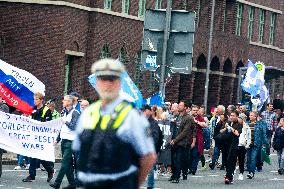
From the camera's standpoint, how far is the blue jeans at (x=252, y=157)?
27.5 m

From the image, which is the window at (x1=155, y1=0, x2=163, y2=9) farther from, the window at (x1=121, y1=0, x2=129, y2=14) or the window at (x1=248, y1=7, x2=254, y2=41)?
the window at (x1=248, y1=7, x2=254, y2=41)

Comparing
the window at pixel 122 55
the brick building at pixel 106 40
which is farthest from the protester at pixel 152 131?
the window at pixel 122 55

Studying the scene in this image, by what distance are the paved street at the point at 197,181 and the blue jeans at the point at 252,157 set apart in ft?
1.00

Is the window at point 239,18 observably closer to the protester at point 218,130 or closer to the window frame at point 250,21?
the window frame at point 250,21

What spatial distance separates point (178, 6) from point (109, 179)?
149 ft

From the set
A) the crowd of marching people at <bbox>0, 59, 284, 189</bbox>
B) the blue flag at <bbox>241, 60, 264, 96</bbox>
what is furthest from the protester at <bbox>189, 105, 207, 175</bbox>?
the blue flag at <bbox>241, 60, 264, 96</bbox>

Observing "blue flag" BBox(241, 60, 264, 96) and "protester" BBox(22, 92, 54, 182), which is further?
"blue flag" BBox(241, 60, 264, 96)

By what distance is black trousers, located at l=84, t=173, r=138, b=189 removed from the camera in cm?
818

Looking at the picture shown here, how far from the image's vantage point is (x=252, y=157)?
90.9ft

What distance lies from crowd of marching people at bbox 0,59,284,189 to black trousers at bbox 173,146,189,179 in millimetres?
18

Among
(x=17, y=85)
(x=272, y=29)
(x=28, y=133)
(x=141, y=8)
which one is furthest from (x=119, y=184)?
(x=272, y=29)

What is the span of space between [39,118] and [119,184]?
14132 millimetres

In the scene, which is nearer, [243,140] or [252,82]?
[243,140]

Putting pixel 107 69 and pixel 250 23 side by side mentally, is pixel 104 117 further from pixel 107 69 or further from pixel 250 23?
pixel 250 23
